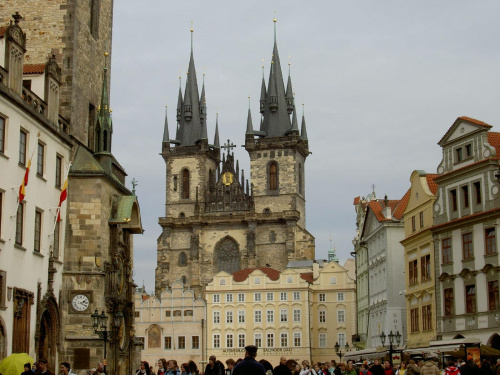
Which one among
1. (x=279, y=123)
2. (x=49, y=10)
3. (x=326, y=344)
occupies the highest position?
(x=279, y=123)

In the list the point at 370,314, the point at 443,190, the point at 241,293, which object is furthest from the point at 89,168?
the point at 241,293

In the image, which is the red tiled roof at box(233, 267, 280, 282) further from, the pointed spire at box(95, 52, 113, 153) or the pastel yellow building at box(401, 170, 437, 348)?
the pointed spire at box(95, 52, 113, 153)

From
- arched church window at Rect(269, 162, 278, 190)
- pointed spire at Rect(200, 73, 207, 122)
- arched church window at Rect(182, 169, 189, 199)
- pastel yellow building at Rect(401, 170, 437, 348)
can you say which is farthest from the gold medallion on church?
pastel yellow building at Rect(401, 170, 437, 348)

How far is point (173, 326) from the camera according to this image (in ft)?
275

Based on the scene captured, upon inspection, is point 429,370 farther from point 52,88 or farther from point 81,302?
point 52,88

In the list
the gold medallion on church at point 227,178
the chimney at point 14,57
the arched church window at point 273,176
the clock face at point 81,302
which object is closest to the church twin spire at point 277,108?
the arched church window at point 273,176

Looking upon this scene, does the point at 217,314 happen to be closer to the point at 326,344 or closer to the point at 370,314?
the point at 326,344

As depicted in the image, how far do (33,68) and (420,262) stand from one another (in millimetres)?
20466

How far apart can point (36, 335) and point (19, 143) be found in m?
5.94

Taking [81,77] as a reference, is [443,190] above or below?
below

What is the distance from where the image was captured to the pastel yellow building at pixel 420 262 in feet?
130

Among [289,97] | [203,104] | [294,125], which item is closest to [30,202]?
[294,125]

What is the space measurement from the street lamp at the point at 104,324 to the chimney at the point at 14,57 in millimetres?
7282

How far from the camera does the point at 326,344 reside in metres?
82.7
